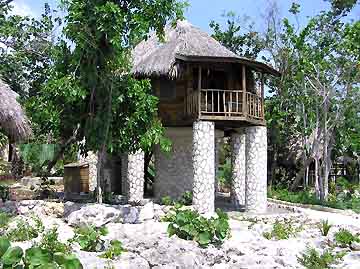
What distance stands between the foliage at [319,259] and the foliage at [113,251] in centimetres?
330

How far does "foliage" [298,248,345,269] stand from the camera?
913cm

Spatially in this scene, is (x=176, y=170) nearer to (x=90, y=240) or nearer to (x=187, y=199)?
(x=187, y=199)

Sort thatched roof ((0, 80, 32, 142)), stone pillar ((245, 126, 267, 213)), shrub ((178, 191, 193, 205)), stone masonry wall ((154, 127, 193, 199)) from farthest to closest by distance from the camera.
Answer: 1. stone masonry wall ((154, 127, 193, 199))
2. shrub ((178, 191, 193, 205))
3. stone pillar ((245, 126, 267, 213))
4. thatched roof ((0, 80, 32, 142))

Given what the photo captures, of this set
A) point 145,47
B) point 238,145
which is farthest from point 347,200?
point 145,47

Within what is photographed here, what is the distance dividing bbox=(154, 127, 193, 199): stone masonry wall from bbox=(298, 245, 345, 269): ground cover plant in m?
8.68

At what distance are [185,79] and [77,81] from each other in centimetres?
511

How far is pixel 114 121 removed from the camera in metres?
12.1

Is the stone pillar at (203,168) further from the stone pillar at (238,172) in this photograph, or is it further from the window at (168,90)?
the stone pillar at (238,172)

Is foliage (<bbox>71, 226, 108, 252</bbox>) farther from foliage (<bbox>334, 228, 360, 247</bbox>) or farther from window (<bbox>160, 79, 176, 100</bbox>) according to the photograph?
window (<bbox>160, 79, 176, 100</bbox>)

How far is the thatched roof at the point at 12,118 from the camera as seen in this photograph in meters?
11.7

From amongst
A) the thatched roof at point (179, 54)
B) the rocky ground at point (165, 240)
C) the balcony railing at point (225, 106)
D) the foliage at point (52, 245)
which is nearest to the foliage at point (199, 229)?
the rocky ground at point (165, 240)

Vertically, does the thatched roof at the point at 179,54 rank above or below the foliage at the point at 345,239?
above

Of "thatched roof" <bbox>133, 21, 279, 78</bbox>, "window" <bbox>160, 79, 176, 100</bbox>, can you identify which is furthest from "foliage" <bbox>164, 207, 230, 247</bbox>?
"window" <bbox>160, 79, 176, 100</bbox>

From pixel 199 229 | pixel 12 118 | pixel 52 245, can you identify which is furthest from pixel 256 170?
pixel 52 245
